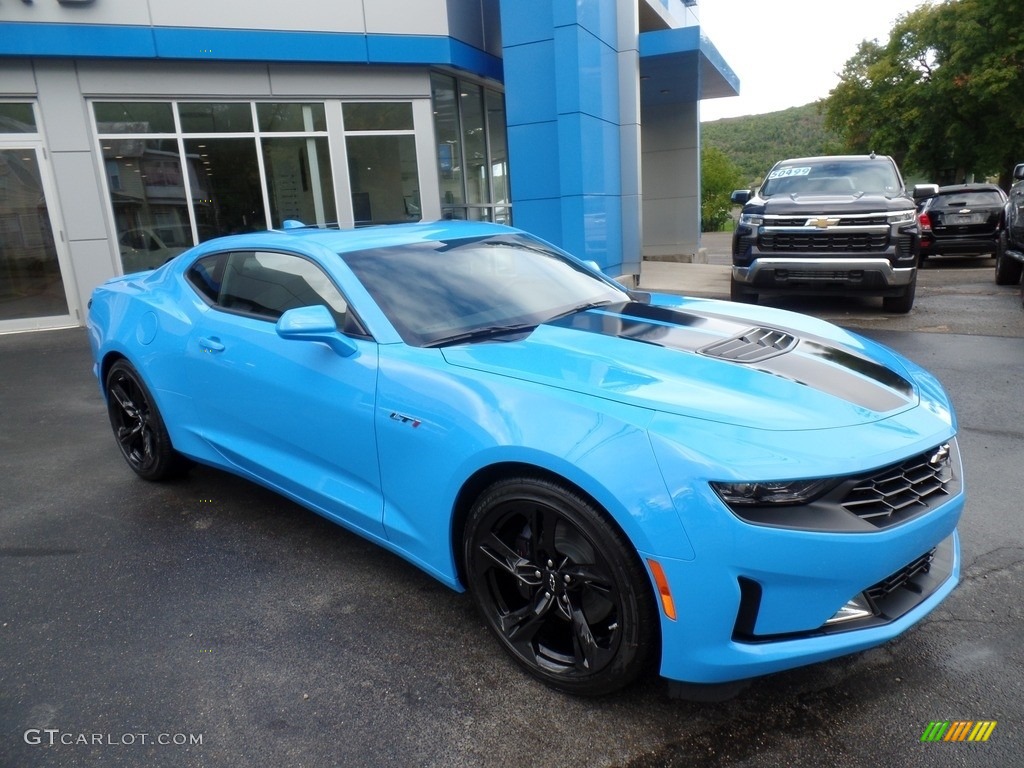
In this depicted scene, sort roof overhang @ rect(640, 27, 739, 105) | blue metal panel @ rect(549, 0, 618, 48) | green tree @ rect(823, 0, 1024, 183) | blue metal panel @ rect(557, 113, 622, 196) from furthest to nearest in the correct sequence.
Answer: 1. green tree @ rect(823, 0, 1024, 183)
2. roof overhang @ rect(640, 27, 739, 105)
3. blue metal panel @ rect(557, 113, 622, 196)
4. blue metal panel @ rect(549, 0, 618, 48)

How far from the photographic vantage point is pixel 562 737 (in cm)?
230

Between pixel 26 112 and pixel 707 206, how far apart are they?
120ft

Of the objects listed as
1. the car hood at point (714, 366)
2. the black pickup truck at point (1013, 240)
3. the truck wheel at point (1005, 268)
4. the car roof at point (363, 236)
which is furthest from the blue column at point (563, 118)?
the car hood at point (714, 366)

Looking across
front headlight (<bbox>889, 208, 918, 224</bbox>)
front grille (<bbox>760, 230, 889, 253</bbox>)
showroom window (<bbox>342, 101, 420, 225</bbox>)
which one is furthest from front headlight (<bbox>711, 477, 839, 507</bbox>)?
showroom window (<bbox>342, 101, 420, 225</bbox>)

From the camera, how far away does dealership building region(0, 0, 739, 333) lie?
10.7 meters

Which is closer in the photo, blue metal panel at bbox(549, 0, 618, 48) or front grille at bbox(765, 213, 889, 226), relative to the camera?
front grille at bbox(765, 213, 889, 226)

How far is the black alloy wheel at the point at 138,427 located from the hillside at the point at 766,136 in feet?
294

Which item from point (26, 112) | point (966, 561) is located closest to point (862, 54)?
point (26, 112)

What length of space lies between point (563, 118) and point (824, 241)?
4.42 m

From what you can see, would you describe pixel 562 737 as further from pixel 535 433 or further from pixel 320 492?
pixel 320 492

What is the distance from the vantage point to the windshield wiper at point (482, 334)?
296 centimetres

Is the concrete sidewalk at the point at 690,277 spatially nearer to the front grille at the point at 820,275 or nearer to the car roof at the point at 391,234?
the front grille at the point at 820,275

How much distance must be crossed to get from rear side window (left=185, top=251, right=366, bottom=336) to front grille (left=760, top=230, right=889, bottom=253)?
22.8 ft

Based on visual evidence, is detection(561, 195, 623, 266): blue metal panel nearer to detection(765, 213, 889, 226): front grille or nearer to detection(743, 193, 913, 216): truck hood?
detection(743, 193, 913, 216): truck hood
